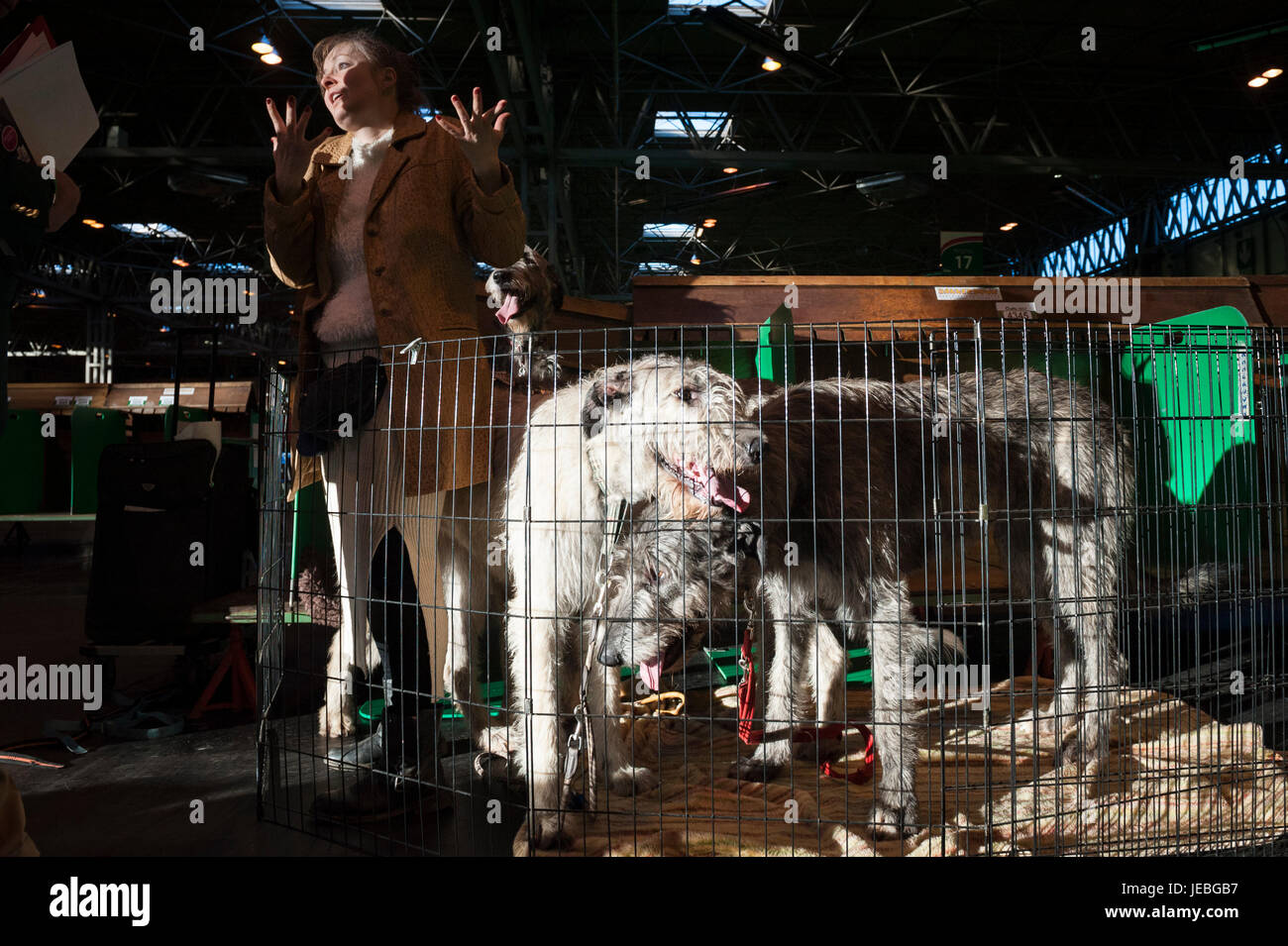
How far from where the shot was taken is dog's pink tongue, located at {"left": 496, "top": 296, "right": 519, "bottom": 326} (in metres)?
2.94

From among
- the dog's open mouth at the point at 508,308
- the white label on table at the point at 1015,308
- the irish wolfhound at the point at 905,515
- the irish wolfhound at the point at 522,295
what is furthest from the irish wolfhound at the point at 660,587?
the white label on table at the point at 1015,308

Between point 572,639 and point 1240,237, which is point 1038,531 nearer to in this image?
point 572,639

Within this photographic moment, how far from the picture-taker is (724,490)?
2021 mm

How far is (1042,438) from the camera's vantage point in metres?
2.84

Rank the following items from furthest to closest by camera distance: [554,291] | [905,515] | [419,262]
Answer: [554,291]
[905,515]
[419,262]

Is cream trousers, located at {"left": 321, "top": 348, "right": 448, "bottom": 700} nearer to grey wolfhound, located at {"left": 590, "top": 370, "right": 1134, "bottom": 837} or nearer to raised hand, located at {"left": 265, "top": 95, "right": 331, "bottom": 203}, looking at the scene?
raised hand, located at {"left": 265, "top": 95, "right": 331, "bottom": 203}

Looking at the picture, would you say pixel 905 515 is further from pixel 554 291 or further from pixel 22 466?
pixel 22 466

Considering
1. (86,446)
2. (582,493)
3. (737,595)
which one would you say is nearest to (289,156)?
(582,493)

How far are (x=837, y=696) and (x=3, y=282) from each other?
2.58 meters

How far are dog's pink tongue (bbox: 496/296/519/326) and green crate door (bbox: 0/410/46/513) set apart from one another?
7240mm

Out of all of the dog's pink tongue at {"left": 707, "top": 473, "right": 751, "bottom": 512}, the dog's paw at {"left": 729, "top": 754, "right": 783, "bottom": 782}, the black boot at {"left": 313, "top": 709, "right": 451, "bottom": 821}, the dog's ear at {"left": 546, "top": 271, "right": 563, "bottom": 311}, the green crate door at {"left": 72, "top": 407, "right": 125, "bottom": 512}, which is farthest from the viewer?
the green crate door at {"left": 72, "top": 407, "right": 125, "bottom": 512}

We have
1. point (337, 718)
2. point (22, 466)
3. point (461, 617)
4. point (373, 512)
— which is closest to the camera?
point (373, 512)

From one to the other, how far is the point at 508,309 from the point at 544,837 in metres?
1.70

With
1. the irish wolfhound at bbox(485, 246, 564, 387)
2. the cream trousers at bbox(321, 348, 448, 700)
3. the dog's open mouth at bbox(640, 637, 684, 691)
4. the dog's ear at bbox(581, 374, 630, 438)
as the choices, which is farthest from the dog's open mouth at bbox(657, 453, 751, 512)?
the irish wolfhound at bbox(485, 246, 564, 387)
